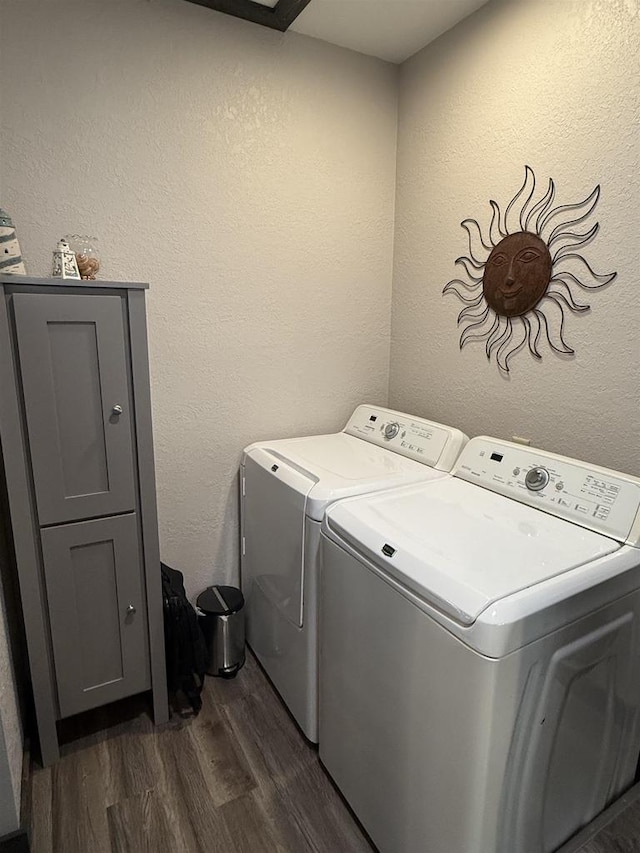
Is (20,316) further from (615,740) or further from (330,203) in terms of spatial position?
(615,740)

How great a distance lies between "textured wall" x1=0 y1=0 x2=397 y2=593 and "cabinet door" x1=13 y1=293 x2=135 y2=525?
420 millimetres

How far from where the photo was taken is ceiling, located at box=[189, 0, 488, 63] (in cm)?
168

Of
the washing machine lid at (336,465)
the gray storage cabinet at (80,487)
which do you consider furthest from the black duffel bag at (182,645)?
the washing machine lid at (336,465)

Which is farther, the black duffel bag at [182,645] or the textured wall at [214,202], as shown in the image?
the black duffel bag at [182,645]

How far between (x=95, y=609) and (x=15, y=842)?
0.57 m

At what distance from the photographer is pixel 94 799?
4.63 feet

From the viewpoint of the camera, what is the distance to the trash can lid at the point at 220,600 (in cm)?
187

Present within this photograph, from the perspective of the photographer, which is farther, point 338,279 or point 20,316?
point 338,279

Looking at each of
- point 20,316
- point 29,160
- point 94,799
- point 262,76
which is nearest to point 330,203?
point 262,76

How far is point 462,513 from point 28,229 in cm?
160

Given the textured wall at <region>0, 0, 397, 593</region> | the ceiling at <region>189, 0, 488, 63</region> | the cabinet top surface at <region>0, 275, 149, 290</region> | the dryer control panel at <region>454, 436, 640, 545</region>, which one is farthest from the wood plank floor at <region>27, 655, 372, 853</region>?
the ceiling at <region>189, 0, 488, 63</region>

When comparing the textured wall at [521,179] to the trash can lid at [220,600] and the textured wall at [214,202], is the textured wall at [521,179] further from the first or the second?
the trash can lid at [220,600]

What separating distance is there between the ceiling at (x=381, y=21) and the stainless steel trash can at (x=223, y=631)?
2.22 meters

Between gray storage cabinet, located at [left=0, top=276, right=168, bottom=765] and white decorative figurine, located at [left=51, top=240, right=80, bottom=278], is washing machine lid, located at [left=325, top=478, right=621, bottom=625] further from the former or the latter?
white decorative figurine, located at [left=51, top=240, right=80, bottom=278]
